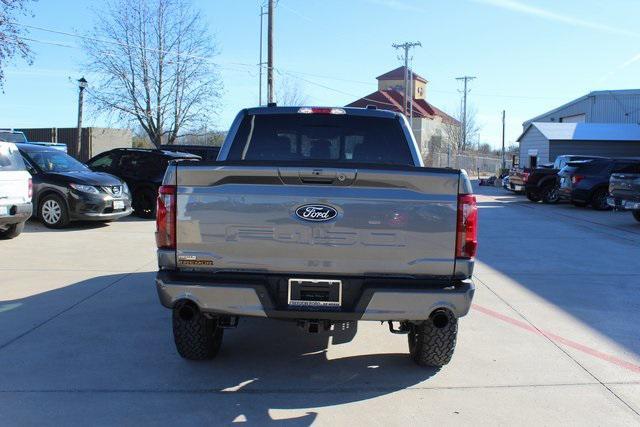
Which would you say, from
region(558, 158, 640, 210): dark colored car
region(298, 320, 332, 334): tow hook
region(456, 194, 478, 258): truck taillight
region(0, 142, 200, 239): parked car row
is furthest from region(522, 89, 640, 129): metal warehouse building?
region(298, 320, 332, 334): tow hook

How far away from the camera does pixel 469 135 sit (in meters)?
74.1

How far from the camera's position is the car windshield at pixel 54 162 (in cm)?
1255

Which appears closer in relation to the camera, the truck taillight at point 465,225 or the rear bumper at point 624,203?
the truck taillight at point 465,225

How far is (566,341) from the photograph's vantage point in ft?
18.1

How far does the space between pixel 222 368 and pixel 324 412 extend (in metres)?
1.11

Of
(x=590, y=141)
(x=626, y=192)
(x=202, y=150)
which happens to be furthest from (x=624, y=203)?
(x=590, y=141)

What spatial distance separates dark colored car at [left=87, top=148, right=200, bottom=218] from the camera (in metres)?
14.5

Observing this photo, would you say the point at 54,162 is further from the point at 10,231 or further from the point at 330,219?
the point at 330,219

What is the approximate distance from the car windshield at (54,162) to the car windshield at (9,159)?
8.22ft

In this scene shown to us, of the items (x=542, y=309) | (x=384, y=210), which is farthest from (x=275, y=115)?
(x=542, y=309)

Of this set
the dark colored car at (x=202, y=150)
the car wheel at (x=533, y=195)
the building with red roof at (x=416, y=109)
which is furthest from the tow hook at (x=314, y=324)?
the building with red roof at (x=416, y=109)

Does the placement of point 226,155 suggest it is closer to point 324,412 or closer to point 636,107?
point 324,412

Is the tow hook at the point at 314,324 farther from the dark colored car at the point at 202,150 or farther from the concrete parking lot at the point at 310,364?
the dark colored car at the point at 202,150

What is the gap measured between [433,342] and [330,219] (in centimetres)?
139
